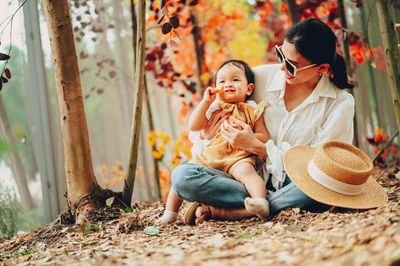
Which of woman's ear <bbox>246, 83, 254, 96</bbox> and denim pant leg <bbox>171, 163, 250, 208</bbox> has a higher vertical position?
woman's ear <bbox>246, 83, 254, 96</bbox>

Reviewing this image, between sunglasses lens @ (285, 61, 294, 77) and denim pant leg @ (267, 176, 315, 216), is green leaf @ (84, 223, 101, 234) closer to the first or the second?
denim pant leg @ (267, 176, 315, 216)

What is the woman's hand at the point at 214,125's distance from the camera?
9.20 ft

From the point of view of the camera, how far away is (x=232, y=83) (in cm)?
274

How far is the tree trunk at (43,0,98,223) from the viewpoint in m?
2.83

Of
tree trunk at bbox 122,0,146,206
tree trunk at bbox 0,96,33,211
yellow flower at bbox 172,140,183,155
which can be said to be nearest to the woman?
tree trunk at bbox 122,0,146,206

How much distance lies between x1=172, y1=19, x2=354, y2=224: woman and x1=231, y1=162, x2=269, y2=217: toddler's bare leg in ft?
0.20

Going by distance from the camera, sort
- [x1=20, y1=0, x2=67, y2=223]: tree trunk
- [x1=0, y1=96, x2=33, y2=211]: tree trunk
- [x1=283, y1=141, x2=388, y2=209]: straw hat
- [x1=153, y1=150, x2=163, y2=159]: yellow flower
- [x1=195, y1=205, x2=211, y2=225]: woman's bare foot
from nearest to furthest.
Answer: [x1=283, y1=141, x2=388, y2=209]: straw hat < [x1=195, y1=205, x2=211, y2=225]: woman's bare foot < [x1=20, y1=0, x2=67, y2=223]: tree trunk < [x1=0, y1=96, x2=33, y2=211]: tree trunk < [x1=153, y1=150, x2=163, y2=159]: yellow flower

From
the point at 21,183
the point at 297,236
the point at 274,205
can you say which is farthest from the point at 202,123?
the point at 21,183

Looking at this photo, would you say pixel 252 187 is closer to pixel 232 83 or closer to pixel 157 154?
pixel 232 83

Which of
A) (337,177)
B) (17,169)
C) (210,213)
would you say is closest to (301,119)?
(337,177)

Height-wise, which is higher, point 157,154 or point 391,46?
point 391,46

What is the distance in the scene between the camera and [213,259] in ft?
5.01

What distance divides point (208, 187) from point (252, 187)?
30 cm

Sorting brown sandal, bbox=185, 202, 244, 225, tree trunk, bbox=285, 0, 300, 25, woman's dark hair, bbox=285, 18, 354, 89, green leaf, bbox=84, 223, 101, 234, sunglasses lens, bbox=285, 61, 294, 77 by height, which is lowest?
brown sandal, bbox=185, 202, 244, 225
